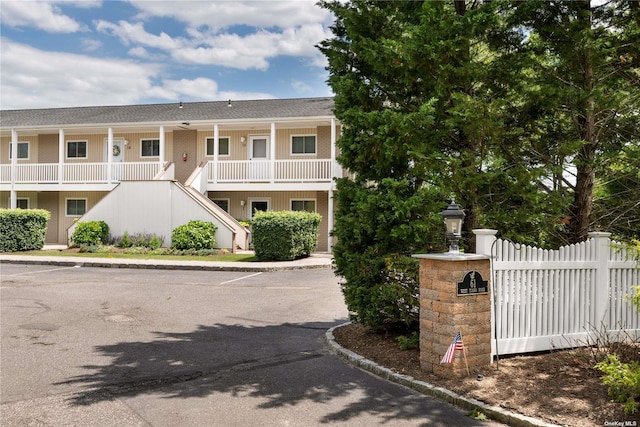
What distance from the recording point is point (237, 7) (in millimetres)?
12109

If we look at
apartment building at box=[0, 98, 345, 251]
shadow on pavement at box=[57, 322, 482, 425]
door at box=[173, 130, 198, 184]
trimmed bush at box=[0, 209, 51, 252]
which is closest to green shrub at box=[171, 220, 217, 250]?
apartment building at box=[0, 98, 345, 251]

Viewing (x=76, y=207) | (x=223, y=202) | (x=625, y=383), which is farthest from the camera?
(x=76, y=207)

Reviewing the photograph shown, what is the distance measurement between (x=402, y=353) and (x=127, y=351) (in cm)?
374

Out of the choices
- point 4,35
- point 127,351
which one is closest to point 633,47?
point 127,351

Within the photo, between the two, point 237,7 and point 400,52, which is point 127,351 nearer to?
point 400,52

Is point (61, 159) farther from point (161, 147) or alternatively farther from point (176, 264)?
point (176, 264)

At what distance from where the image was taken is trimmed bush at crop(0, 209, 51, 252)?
22.4m

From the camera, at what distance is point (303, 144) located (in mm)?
25672

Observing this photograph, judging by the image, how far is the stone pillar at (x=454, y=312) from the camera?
5.55 meters

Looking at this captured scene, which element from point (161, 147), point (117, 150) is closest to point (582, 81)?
point (161, 147)

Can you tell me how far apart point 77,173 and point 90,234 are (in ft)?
17.5

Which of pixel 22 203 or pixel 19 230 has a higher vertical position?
pixel 22 203

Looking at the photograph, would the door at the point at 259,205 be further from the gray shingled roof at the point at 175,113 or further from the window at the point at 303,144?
Answer: the gray shingled roof at the point at 175,113

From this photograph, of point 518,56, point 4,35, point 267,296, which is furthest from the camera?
point 4,35
